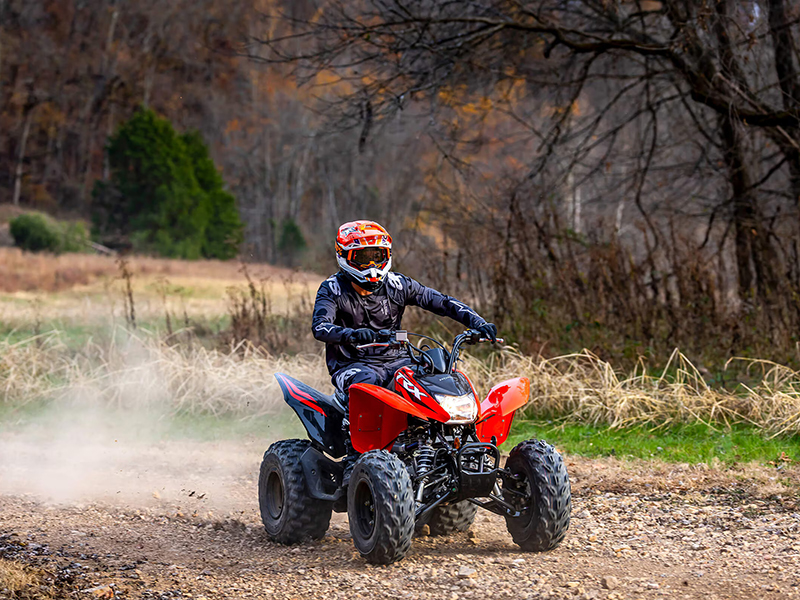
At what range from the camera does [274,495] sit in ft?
20.0

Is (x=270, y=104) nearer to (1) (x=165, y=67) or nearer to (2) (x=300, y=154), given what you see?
(2) (x=300, y=154)

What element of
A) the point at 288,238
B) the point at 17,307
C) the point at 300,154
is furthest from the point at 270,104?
the point at 17,307

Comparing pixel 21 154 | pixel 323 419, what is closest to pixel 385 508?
pixel 323 419

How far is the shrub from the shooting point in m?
34.5

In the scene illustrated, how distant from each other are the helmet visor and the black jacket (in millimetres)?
199

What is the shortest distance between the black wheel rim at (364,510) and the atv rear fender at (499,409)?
2.37ft

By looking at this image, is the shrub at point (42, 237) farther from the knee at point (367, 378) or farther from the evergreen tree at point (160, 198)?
the knee at point (367, 378)

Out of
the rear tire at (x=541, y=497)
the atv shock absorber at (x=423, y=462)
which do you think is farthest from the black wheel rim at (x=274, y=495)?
the rear tire at (x=541, y=497)

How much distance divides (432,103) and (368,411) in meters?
7.79

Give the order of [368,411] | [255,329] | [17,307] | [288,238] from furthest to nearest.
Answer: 1. [288,238]
2. [17,307]
3. [255,329]
4. [368,411]

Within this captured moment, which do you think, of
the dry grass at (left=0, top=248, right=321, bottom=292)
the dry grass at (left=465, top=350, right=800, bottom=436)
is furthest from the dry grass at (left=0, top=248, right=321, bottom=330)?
the dry grass at (left=465, top=350, right=800, bottom=436)

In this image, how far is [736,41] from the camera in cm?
1144

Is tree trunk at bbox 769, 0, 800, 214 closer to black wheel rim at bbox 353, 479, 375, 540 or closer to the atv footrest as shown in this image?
the atv footrest

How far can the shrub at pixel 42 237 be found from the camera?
3447cm
